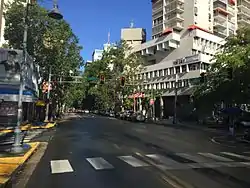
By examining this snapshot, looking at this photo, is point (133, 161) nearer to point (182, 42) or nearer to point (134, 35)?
point (182, 42)

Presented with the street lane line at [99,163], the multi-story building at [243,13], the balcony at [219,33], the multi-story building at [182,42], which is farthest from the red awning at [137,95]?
the street lane line at [99,163]

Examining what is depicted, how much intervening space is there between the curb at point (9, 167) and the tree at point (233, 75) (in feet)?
83.4

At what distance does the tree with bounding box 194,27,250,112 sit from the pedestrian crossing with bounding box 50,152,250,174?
21.2 meters

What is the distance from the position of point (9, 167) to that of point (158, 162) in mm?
5123

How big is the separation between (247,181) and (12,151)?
9.23 meters

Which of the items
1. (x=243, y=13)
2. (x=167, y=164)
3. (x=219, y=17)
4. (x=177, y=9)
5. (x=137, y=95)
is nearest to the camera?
(x=167, y=164)

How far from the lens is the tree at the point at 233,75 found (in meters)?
35.6

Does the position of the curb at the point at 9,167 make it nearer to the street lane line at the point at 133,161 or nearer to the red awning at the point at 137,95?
the street lane line at the point at 133,161

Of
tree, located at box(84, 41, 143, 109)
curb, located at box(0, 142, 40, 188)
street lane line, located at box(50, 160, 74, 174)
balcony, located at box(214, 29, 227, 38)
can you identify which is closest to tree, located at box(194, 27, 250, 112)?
street lane line, located at box(50, 160, 74, 174)

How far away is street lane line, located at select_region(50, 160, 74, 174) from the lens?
34.8 ft

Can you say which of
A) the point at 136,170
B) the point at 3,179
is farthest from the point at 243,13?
the point at 3,179

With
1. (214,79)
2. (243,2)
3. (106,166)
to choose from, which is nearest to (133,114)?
(214,79)

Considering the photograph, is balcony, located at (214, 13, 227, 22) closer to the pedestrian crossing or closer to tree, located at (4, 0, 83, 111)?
tree, located at (4, 0, 83, 111)

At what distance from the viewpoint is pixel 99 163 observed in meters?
12.0
